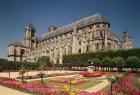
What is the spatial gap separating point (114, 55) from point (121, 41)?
21.6 meters

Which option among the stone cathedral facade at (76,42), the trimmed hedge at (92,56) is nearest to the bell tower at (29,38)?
the stone cathedral facade at (76,42)

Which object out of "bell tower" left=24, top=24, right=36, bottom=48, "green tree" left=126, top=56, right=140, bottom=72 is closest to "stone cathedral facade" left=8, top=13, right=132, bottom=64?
"bell tower" left=24, top=24, right=36, bottom=48

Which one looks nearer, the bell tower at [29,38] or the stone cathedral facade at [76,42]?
the stone cathedral facade at [76,42]

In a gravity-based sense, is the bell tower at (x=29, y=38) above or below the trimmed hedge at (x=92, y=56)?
above

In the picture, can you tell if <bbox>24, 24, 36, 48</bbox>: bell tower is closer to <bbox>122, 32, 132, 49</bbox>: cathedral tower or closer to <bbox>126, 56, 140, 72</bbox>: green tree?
<bbox>122, 32, 132, 49</bbox>: cathedral tower

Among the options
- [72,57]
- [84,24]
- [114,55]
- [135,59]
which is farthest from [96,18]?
[135,59]

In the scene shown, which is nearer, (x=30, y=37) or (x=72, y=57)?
(x=72, y=57)

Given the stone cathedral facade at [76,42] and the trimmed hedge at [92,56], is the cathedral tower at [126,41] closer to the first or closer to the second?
the stone cathedral facade at [76,42]

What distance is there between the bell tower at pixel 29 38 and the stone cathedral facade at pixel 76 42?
1.24ft

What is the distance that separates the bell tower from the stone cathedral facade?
38 cm

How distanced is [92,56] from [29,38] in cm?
5821

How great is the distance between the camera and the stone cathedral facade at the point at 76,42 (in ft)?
206

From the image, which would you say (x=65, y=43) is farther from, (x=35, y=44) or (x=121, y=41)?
(x=35, y=44)

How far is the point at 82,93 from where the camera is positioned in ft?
44.6
